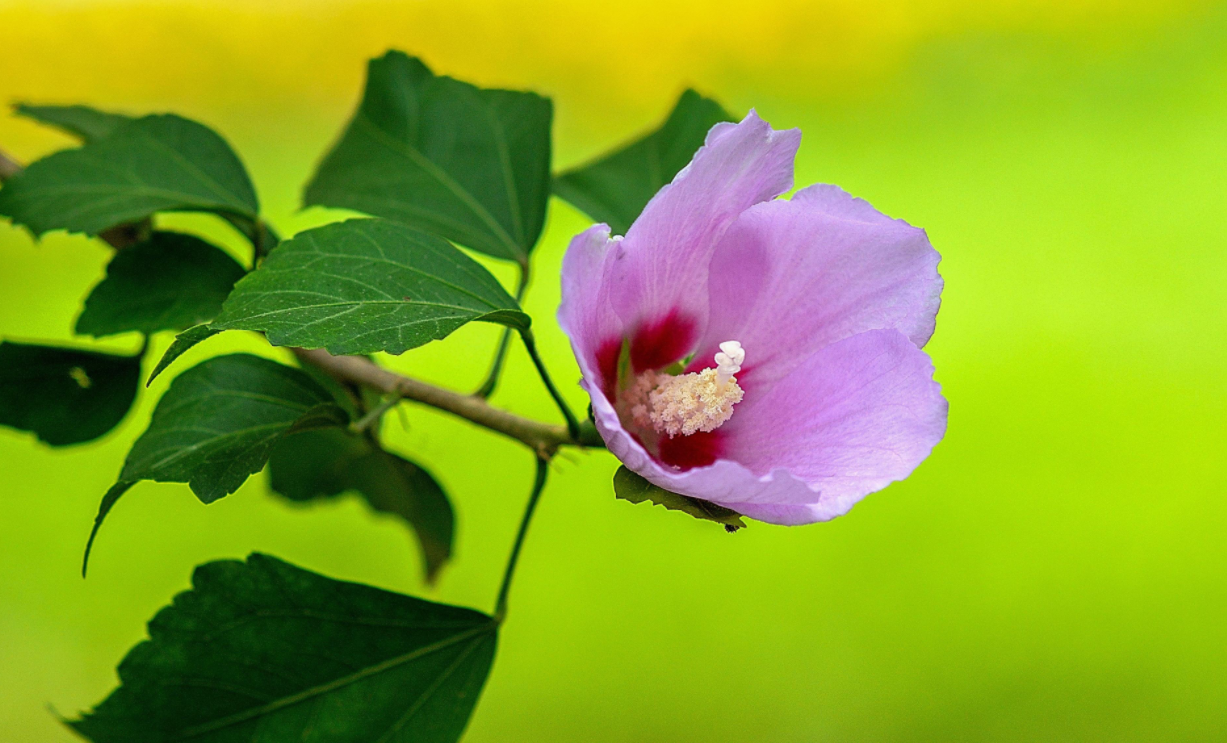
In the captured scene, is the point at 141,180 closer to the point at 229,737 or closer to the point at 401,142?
the point at 401,142

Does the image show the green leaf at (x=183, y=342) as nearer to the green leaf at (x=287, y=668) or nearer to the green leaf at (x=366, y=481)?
the green leaf at (x=287, y=668)

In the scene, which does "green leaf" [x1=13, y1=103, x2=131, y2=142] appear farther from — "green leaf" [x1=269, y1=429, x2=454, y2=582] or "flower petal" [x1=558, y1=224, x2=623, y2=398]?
"flower petal" [x1=558, y1=224, x2=623, y2=398]

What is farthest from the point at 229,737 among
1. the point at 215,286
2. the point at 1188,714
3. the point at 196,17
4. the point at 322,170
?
the point at 196,17

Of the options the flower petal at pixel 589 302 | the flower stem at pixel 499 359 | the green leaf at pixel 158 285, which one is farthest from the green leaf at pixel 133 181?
the flower petal at pixel 589 302

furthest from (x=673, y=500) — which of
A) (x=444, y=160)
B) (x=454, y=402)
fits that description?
(x=444, y=160)

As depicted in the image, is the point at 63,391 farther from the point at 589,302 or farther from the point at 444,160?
the point at 589,302

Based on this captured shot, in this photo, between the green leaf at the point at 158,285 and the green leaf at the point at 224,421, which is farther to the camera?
the green leaf at the point at 158,285

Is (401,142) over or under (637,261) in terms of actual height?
over
